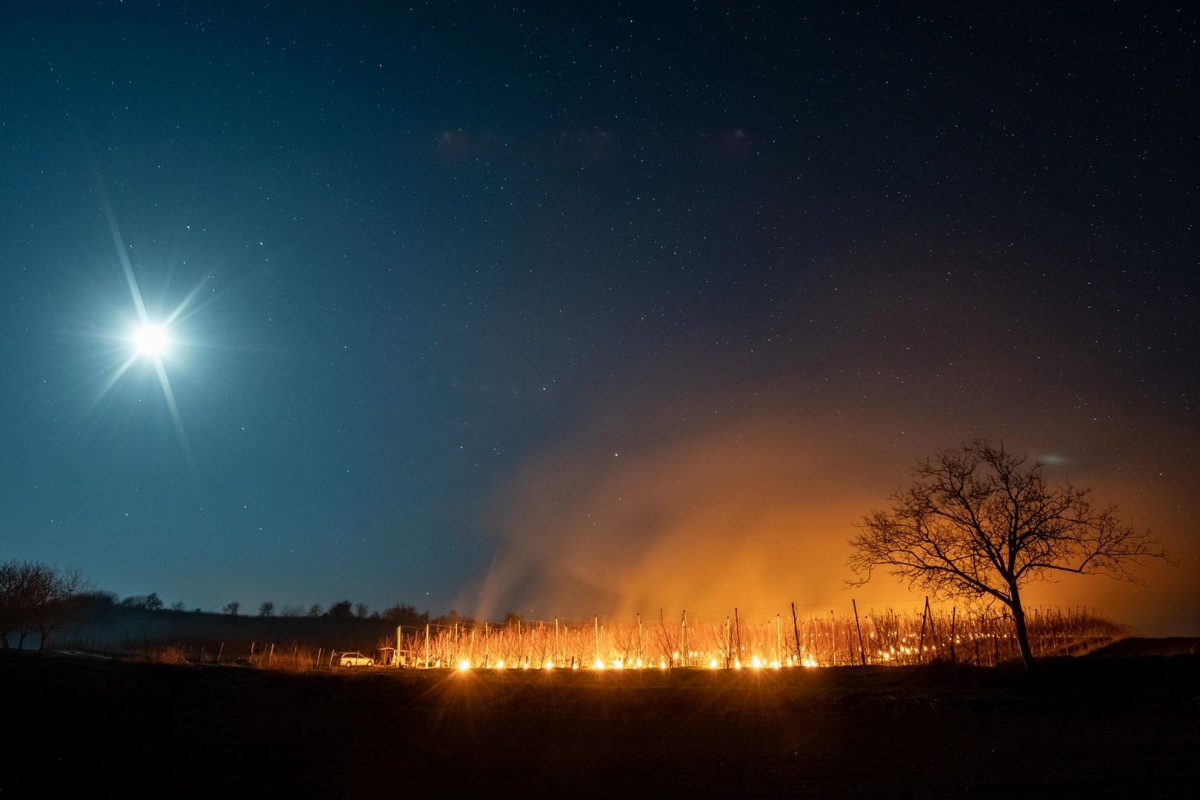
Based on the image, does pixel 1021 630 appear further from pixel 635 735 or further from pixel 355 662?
pixel 355 662

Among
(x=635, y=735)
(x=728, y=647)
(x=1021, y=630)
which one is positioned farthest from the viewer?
(x=728, y=647)

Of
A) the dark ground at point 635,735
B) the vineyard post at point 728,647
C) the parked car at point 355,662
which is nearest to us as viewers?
the dark ground at point 635,735

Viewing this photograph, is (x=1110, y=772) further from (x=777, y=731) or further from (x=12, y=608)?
(x=12, y=608)

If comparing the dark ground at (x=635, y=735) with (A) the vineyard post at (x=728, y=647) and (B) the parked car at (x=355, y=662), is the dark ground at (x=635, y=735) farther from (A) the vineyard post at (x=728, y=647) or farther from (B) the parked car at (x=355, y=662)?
(B) the parked car at (x=355, y=662)

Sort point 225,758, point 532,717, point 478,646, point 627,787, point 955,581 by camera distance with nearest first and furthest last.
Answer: point 627,787 < point 225,758 < point 532,717 < point 955,581 < point 478,646

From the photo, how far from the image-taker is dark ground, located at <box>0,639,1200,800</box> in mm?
11625

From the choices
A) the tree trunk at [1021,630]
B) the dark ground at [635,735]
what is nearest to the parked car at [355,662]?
the dark ground at [635,735]

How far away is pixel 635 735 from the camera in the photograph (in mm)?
16906

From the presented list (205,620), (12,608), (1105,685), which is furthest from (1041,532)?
(205,620)

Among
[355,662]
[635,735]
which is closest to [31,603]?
[355,662]

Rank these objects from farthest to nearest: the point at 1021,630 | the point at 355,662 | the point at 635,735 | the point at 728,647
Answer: the point at 355,662 < the point at 728,647 < the point at 1021,630 < the point at 635,735

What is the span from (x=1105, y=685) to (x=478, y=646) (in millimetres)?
28688

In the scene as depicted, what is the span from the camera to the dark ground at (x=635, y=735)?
11.6 metres

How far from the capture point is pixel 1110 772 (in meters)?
10.5
